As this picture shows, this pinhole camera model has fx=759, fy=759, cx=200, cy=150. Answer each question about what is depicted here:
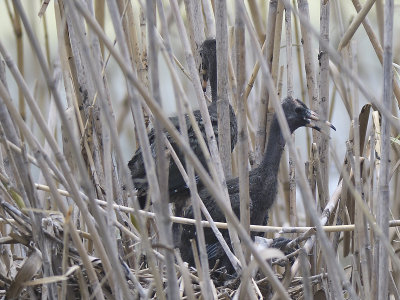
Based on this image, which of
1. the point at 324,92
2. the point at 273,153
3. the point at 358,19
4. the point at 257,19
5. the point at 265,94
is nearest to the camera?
the point at 358,19

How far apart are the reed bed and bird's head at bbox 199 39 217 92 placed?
10 centimetres

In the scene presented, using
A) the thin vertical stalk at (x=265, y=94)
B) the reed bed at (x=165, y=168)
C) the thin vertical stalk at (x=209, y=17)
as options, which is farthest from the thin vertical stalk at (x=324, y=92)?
the thin vertical stalk at (x=209, y=17)

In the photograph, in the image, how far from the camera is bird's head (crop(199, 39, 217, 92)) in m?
3.14

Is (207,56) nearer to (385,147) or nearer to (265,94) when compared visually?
(265,94)

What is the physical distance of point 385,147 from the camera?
1.81 meters

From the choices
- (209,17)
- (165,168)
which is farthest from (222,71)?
(209,17)

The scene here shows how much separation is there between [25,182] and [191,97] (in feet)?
6.18

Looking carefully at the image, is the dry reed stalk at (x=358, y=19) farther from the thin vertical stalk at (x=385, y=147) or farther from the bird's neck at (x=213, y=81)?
the bird's neck at (x=213, y=81)

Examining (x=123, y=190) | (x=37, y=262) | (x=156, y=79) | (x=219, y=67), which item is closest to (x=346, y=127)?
(x=123, y=190)

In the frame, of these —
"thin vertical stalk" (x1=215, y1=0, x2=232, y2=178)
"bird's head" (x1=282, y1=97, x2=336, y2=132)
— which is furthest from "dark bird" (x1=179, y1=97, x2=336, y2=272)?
"thin vertical stalk" (x1=215, y1=0, x2=232, y2=178)

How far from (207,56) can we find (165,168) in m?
1.95

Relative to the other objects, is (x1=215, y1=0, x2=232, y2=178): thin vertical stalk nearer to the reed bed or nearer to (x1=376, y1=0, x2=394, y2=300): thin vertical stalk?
the reed bed

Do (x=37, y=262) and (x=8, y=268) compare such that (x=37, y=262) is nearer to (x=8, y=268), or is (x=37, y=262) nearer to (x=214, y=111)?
(x=8, y=268)

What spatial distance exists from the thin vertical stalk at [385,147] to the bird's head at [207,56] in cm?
134
